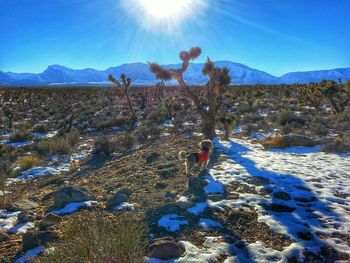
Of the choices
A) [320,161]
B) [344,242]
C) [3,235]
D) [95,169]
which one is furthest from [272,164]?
[3,235]

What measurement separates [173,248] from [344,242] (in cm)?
253

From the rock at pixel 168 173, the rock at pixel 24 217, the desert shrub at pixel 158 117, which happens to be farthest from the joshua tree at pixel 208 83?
the rock at pixel 24 217

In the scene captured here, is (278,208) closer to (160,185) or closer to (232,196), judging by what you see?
(232,196)

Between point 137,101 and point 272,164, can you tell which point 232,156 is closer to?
point 272,164

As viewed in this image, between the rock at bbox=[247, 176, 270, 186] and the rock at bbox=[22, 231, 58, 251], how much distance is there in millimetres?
4443

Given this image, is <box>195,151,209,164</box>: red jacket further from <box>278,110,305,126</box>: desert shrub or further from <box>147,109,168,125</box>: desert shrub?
<box>147,109,168,125</box>: desert shrub

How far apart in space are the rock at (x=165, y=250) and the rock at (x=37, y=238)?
1485mm

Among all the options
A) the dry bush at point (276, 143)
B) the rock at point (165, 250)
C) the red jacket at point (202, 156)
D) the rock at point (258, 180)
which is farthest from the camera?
the dry bush at point (276, 143)

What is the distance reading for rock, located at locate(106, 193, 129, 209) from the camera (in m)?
7.39

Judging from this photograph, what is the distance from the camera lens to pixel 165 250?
17.0ft

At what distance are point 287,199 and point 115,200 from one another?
335 cm

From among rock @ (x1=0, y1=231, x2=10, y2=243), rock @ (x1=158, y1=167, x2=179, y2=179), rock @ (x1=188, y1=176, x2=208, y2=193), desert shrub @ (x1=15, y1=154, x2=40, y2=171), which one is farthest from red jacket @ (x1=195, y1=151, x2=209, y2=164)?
desert shrub @ (x1=15, y1=154, x2=40, y2=171)

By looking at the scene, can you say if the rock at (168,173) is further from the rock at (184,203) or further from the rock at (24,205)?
the rock at (24,205)

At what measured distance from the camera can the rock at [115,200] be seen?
739 centimetres
